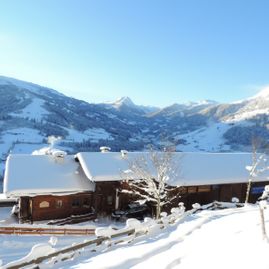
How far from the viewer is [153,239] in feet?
46.8

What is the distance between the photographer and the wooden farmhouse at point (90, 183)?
27.8m

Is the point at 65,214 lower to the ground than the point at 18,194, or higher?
lower

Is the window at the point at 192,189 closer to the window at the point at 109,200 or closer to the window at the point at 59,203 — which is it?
the window at the point at 109,200

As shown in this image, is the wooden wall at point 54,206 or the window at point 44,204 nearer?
the wooden wall at point 54,206

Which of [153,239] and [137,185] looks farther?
[137,185]

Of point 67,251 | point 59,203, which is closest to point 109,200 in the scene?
point 59,203

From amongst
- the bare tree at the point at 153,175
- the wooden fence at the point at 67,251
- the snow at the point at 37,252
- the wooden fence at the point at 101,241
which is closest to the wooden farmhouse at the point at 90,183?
the bare tree at the point at 153,175

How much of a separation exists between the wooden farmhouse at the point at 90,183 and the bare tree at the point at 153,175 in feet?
2.30

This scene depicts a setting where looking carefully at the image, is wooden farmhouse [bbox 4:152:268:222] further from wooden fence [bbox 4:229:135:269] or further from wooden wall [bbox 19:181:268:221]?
wooden fence [bbox 4:229:135:269]

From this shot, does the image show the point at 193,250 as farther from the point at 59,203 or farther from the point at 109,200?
the point at 59,203

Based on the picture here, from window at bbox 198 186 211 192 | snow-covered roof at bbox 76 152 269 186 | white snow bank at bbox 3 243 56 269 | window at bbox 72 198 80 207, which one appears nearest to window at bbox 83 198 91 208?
window at bbox 72 198 80 207

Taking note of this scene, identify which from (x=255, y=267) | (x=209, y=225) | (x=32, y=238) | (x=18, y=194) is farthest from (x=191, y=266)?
(x=18, y=194)

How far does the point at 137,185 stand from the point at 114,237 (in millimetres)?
15182

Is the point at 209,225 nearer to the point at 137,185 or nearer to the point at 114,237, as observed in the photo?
the point at 114,237
